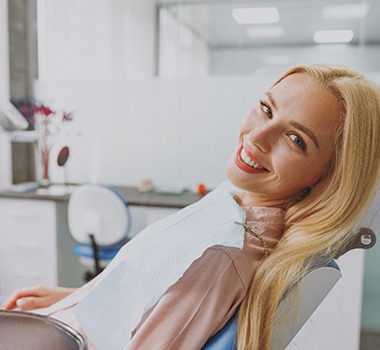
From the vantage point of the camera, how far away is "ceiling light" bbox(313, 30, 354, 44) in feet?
5.70

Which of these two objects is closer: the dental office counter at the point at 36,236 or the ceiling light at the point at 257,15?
the ceiling light at the point at 257,15

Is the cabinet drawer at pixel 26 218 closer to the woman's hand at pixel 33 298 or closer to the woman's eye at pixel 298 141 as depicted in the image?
the woman's hand at pixel 33 298

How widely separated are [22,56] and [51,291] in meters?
1.86

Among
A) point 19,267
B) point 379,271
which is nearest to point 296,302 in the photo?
point 379,271

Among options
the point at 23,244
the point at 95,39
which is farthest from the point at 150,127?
the point at 23,244

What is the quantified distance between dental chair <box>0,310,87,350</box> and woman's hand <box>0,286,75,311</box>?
502mm

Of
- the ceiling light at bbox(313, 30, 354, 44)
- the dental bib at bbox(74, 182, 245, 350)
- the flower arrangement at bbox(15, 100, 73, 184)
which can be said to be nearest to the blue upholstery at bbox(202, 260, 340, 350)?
the dental bib at bbox(74, 182, 245, 350)

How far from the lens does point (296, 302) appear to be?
2.45 feet

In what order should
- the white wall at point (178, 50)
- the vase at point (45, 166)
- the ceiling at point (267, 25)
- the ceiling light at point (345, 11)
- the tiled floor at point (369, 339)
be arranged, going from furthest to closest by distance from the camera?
the vase at point (45, 166) → the white wall at point (178, 50) → the ceiling light at point (345, 11) → the ceiling at point (267, 25) → the tiled floor at point (369, 339)

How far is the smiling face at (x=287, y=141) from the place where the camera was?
0.76 metres

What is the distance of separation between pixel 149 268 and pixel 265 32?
4.76 feet

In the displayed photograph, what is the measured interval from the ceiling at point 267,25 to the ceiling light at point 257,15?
22mm

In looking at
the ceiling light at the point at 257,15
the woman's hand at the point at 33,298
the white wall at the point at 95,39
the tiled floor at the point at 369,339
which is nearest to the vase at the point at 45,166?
the white wall at the point at 95,39

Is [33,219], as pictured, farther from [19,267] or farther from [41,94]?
[41,94]
